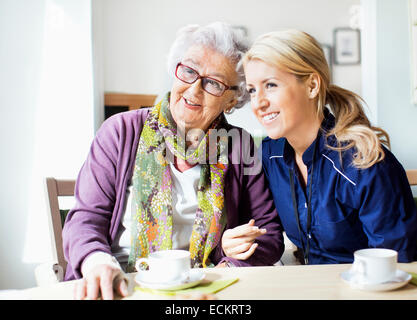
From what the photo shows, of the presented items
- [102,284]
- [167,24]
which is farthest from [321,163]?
[167,24]

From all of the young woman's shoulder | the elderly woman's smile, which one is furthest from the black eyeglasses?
the young woman's shoulder

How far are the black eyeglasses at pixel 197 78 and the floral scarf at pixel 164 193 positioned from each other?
0.11m

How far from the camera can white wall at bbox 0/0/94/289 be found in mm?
2303

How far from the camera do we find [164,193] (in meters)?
1.31

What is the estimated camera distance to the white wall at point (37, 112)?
7.55ft

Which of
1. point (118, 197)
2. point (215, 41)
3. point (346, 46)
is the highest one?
point (346, 46)

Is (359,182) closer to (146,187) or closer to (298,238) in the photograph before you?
(298,238)

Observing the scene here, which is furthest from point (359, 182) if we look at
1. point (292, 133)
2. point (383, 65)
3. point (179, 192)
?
point (383, 65)

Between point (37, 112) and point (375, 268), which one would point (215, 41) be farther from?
point (37, 112)

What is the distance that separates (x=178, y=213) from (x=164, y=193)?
0.08 m

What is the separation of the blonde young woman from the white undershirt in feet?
0.78

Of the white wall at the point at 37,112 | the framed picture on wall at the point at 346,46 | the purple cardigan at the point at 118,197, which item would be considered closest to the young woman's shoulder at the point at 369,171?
the purple cardigan at the point at 118,197

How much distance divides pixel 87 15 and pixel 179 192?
1.39m

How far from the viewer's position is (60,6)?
2.31 meters
